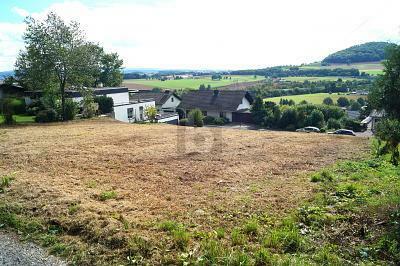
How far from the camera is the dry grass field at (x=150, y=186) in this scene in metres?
4.75

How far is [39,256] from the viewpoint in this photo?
435 centimetres

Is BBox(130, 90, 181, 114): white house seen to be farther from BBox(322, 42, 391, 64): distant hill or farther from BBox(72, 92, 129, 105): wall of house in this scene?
BBox(322, 42, 391, 64): distant hill

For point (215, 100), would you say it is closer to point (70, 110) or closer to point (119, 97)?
point (119, 97)

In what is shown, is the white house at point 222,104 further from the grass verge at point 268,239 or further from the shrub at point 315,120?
the grass verge at point 268,239

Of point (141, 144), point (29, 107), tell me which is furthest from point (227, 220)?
point (29, 107)

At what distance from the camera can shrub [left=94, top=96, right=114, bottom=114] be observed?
82.4 ft

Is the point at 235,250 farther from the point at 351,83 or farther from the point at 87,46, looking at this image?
the point at 351,83

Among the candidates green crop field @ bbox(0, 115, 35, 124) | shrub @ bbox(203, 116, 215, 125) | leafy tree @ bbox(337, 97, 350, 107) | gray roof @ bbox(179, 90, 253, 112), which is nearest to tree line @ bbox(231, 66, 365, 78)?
leafy tree @ bbox(337, 97, 350, 107)

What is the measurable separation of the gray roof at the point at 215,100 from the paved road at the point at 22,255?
31964 millimetres

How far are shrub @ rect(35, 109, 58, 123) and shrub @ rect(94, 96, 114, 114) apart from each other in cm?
516

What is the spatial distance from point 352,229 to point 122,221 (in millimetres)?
3657

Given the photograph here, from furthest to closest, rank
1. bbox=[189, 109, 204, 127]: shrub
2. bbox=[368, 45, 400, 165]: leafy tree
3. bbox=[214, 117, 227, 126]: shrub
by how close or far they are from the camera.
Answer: bbox=[214, 117, 227, 126]: shrub < bbox=[189, 109, 204, 127]: shrub < bbox=[368, 45, 400, 165]: leafy tree

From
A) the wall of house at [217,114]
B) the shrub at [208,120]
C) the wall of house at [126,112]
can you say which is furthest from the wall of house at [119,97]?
the wall of house at [217,114]

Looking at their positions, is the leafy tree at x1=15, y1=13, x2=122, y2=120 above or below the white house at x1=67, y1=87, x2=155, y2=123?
above
